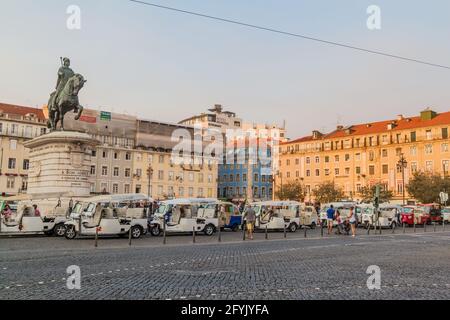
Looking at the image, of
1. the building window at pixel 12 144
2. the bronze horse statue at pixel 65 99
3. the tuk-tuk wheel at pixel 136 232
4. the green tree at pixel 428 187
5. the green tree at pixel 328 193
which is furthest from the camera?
the green tree at pixel 328 193

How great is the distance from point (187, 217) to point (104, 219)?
19.3ft

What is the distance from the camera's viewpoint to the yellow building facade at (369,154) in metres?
76.1

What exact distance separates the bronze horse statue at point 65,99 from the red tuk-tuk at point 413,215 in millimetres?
29424

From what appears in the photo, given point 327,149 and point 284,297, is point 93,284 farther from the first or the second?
point 327,149

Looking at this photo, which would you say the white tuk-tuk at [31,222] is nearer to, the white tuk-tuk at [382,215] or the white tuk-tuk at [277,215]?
the white tuk-tuk at [277,215]

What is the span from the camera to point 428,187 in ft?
209

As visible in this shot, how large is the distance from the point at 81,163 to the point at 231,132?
7902cm

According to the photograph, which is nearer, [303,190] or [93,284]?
[93,284]

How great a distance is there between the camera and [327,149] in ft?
293

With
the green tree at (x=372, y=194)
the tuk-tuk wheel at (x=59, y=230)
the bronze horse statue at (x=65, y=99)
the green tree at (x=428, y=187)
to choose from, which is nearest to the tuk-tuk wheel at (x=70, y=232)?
the tuk-tuk wheel at (x=59, y=230)

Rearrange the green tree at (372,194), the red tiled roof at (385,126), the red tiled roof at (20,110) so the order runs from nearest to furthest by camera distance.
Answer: the green tree at (372,194)
the red tiled roof at (385,126)
the red tiled roof at (20,110)

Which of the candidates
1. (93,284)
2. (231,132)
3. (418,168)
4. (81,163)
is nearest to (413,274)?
(93,284)

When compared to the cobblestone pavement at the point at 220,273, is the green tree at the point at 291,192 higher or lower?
higher

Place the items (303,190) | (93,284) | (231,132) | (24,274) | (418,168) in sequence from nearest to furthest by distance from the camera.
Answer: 1. (93,284)
2. (24,274)
3. (418,168)
4. (303,190)
5. (231,132)
